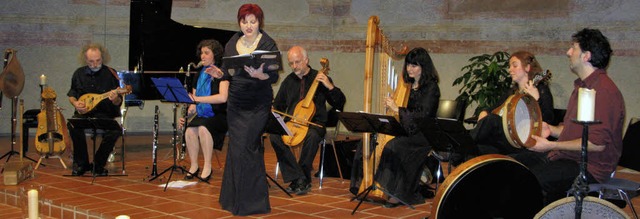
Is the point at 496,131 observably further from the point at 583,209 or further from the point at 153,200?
the point at 153,200

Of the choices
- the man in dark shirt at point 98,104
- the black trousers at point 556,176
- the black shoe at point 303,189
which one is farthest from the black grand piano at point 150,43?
the black trousers at point 556,176

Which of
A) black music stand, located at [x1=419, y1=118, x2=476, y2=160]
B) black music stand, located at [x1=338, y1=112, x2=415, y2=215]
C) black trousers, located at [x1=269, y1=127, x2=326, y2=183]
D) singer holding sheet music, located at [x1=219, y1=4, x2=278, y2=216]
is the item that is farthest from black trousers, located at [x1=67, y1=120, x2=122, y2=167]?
black music stand, located at [x1=419, y1=118, x2=476, y2=160]

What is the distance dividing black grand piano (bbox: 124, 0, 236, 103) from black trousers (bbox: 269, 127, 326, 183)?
2.78 m

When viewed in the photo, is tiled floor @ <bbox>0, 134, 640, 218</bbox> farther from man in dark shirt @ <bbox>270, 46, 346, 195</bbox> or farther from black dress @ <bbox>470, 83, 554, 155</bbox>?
black dress @ <bbox>470, 83, 554, 155</bbox>

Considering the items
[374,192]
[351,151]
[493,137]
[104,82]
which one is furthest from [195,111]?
[493,137]

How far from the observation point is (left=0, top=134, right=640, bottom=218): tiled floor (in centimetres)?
567

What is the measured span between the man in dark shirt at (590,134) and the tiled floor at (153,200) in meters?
1.50

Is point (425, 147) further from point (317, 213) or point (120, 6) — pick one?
point (120, 6)

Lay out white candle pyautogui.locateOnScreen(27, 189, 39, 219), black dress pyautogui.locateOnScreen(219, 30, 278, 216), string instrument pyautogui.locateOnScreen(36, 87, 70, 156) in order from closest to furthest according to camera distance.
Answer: white candle pyautogui.locateOnScreen(27, 189, 39, 219)
black dress pyautogui.locateOnScreen(219, 30, 278, 216)
string instrument pyautogui.locateOnScreen(36, 87, 70, 156)

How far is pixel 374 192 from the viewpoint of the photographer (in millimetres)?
6082

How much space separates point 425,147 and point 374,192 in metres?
0.55

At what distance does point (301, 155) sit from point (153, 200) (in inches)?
57.5

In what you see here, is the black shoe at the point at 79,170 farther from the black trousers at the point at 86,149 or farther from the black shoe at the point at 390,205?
the black shoe at the point at 390,205

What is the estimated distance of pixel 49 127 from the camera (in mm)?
7801
